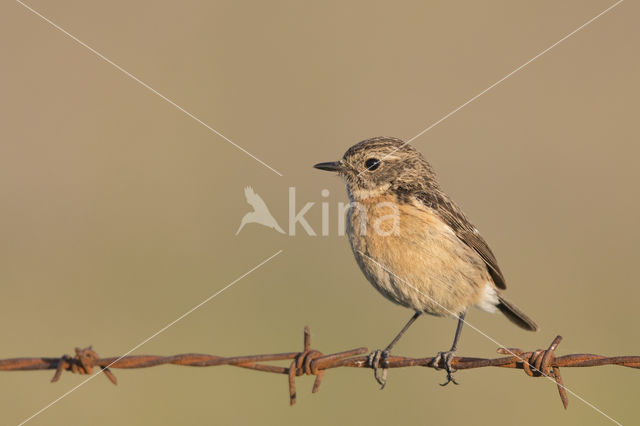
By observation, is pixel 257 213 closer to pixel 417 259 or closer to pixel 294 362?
pixel 417 259

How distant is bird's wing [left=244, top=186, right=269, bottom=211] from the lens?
42.3ft

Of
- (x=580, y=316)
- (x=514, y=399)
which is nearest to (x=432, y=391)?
(x=514, y=399)

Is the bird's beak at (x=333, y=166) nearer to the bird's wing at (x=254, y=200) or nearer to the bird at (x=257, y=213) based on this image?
the bird at (x=257, y=213)

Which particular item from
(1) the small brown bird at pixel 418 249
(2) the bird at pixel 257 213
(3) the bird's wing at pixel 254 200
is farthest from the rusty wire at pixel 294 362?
(3) the bird's wing at pixel 254 200

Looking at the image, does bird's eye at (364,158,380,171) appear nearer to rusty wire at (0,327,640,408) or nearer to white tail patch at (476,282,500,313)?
white tail patch at (476,282,500,313)

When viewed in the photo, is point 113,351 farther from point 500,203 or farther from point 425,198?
point 500,203

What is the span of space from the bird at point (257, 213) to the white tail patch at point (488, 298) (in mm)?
6424

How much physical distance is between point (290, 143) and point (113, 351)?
665 cm

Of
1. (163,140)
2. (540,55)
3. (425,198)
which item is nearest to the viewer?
(425,198)

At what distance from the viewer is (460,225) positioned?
240 inches

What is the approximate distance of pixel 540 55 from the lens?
16.3 m

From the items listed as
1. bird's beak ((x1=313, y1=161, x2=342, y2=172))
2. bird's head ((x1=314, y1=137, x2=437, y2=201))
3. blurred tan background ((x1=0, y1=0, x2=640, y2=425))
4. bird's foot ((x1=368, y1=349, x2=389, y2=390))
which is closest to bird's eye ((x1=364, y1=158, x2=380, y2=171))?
bird's head ((x1=314, y1=137, x2=437, y2=201))

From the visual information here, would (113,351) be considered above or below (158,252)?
below

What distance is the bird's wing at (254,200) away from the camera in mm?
12891
